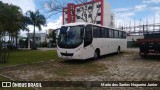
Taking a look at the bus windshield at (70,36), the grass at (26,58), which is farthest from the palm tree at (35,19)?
the bus windshield at (70,36)

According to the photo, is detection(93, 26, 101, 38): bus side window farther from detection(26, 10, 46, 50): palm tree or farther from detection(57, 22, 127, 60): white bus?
detection(26, 10, 46, 50): palm tree

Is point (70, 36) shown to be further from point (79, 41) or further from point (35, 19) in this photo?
point (35, 19)

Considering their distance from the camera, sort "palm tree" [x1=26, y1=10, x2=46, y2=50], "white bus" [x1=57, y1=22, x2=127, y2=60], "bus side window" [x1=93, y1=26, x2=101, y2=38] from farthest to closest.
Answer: "palm tree" [x1=26, y1=10, x2=46, y2=50], "bus side window" [x1=93, y1=26, x2=101, y2=38], "white bus" [x1=57, y1=22, x2=127, y2=60]

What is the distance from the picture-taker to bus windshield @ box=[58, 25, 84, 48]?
1616cm

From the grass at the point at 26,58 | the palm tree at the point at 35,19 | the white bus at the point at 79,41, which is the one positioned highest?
the palm tree at the point at 35,19

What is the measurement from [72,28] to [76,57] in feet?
7.09

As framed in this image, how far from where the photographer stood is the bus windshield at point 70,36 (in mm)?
16156

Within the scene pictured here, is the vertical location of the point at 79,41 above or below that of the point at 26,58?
above

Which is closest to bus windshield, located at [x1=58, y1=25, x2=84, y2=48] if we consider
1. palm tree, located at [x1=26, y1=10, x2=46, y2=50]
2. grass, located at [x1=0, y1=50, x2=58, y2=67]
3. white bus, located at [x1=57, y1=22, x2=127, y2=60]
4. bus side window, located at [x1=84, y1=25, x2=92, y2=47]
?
white bus, located at [x1=57, y1=22, x2=127, y2=60]

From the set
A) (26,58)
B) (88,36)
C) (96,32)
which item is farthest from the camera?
(26,58)

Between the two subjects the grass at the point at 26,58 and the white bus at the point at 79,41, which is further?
the grass at the point at 26,58

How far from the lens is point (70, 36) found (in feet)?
53.9

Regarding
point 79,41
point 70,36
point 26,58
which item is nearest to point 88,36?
point 79,41

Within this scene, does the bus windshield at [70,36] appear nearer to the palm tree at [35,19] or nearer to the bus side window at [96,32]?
the bus side window at [96,32]
